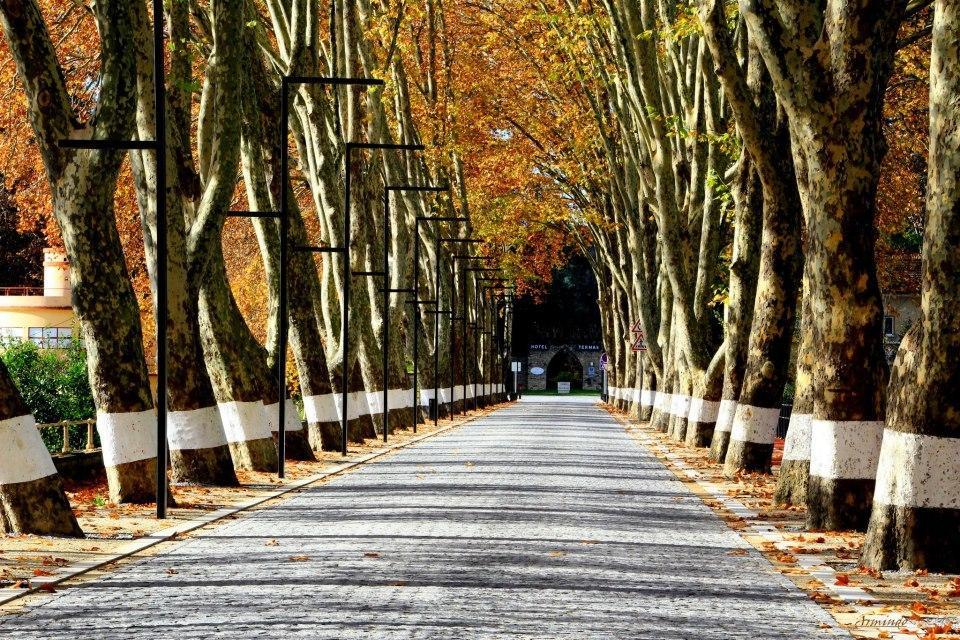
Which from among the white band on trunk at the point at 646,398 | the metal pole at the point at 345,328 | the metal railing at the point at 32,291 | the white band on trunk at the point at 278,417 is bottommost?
the white band on trunk at the point at 646,398

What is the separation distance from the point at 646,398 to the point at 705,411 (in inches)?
915

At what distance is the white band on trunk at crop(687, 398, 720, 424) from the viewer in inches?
1239

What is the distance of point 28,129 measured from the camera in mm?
33812

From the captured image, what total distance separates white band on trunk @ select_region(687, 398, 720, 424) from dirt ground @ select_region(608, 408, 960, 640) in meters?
11.6

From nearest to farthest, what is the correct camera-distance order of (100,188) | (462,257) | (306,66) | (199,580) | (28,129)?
(199,580) < (100,188) < (306,66) < (28,129) < (462,257)

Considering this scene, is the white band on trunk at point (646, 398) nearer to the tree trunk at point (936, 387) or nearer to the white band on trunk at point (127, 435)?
the white band on trunk at point (127, 435)

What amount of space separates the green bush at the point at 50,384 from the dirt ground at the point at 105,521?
1154cm

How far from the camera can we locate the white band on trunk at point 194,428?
2011 centimetres

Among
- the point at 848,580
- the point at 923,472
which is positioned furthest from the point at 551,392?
the point at 848,580

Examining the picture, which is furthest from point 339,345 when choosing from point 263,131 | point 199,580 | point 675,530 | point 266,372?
point 199,580

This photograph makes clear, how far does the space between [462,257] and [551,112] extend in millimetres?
11599

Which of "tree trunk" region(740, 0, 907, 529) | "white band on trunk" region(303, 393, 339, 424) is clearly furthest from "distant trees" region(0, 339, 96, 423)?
"tree trunk" region(740, 0, 907, 529)

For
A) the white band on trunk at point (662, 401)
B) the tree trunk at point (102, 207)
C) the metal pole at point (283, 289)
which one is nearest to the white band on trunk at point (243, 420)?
the metal pole at point (283, 289)

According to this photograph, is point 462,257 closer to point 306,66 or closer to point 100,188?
point 306,66
